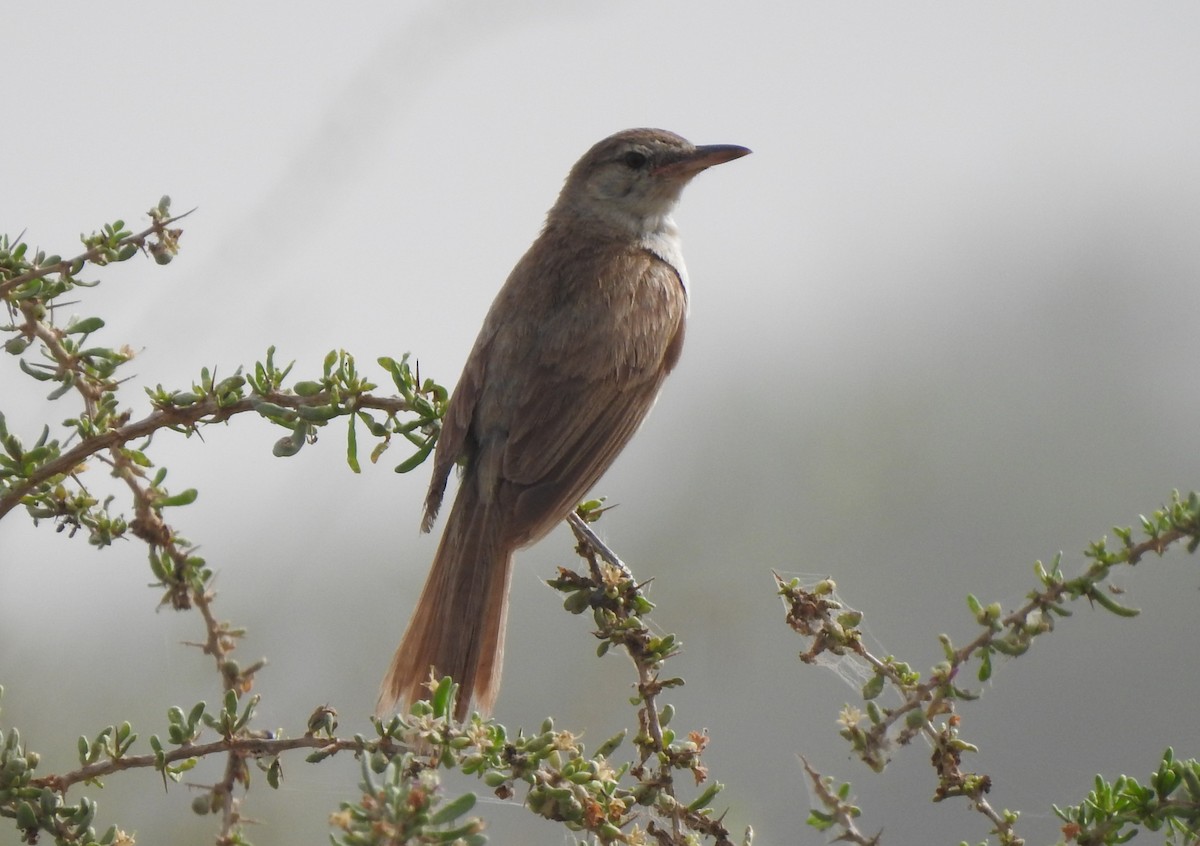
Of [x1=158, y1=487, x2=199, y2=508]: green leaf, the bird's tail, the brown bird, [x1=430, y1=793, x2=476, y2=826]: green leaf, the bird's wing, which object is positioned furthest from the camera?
the bird's wing

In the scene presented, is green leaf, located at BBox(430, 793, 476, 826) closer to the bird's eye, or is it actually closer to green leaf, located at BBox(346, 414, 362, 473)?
green leaf, located at BBox(346, 414, 362, 473)

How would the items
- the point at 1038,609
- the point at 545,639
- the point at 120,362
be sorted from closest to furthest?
the point at 1038,609 < the point at 120,362 < the point at 545,639

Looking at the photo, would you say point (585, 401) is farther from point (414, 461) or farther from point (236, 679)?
point (236, 679)

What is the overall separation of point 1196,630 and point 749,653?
7.68ft

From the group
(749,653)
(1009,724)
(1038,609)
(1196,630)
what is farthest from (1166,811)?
(1196,630)

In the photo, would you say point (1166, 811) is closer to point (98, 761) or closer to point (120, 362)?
point (98, 761)

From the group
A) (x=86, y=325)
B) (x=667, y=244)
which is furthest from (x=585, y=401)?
(x=86, y=325)

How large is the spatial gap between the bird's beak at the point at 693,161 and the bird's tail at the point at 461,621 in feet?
6.14

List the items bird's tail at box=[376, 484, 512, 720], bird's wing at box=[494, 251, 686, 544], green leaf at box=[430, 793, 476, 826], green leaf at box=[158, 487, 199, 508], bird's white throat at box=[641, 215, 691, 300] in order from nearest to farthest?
green leaf at box=[430, 793, 476, 826] < green leaf at box=[158, 487, 199, 508] < bird's tail at box=[376, 484, 512, 720] < bird's wing at box=[494, 251, 686, 544] < bird's white throat at box=[641, 215, 691, 300]

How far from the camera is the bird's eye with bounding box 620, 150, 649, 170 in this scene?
5219mm

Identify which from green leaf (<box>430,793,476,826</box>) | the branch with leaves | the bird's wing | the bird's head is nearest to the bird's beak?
the bird's head

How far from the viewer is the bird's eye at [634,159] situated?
5.22m

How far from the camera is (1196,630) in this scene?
609 cm

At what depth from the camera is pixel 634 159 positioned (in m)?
5.24
